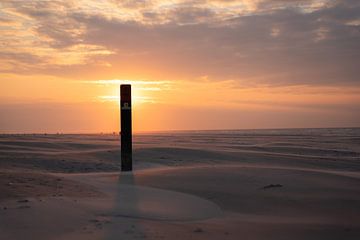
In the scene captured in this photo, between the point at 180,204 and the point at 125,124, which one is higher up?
the point at 125,124

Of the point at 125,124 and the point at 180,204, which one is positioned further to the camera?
the point at 125,124

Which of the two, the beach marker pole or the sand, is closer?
the sand

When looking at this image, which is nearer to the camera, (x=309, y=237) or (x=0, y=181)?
(x=309, y=237)

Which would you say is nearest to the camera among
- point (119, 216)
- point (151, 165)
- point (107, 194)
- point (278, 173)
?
point (119, 216)

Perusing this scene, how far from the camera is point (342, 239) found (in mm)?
5957

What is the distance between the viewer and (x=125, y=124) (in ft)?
40.4

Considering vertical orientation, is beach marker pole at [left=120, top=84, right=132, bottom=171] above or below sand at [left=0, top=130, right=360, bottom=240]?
above

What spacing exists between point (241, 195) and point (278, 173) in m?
3.05

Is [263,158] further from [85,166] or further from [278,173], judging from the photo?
[85,166]

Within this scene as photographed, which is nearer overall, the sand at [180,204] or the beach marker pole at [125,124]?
the sand at [180,204]

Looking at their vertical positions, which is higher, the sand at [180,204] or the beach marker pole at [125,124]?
the beach marker pole at [125,124]

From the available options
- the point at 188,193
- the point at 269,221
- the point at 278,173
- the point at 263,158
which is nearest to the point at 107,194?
the point at 188,193

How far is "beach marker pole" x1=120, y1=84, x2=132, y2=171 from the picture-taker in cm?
1207

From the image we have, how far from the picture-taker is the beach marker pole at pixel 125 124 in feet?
39.6
